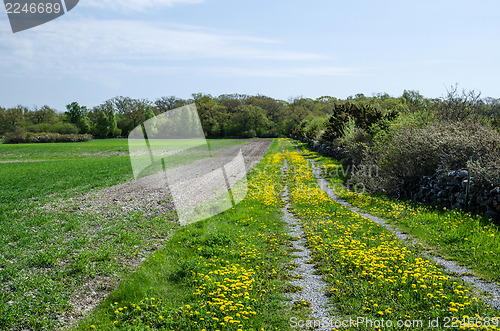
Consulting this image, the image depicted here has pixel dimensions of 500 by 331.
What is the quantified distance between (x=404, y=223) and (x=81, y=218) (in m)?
11.6

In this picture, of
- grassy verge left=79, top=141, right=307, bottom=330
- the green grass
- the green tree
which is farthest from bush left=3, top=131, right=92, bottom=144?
grassy verge left=79, top=141, right=307, bottom=330

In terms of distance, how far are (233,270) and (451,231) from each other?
6.28 metres

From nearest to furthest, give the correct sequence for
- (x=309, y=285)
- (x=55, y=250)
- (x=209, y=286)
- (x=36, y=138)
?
(x=209, y=286), (x=309, y=285), (x=55, y=250), (x=36, y=138)

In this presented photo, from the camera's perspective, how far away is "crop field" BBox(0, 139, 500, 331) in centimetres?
522

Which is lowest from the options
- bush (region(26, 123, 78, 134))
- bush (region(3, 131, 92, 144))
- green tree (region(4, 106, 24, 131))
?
bush (region(3, 131, 92, 144))

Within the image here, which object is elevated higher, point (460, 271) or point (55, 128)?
point (55, 128)

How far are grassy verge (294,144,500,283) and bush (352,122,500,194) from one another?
5.33 ft

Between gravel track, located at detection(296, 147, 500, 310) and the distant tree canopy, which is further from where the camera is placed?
the distant tree canopy

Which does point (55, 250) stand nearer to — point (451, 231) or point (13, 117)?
point (451, 231)

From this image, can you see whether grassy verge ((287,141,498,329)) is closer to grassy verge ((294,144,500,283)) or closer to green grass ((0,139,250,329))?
grassy verge ((294,144,500,283))

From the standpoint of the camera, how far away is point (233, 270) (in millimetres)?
6984

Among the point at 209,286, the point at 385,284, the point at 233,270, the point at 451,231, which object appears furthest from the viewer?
the point at 451,231

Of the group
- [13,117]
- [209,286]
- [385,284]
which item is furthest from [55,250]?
[13,117]

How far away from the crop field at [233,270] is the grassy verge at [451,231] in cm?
4
